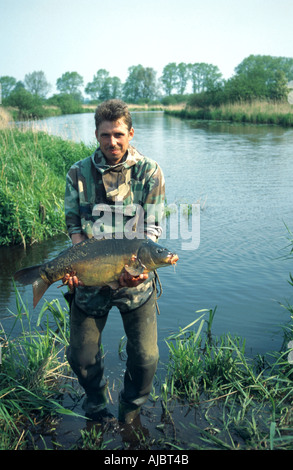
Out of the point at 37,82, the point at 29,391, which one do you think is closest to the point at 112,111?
the point at 29,391

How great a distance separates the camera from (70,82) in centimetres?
14988

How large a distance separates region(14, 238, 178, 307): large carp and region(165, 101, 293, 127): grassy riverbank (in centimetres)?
3100

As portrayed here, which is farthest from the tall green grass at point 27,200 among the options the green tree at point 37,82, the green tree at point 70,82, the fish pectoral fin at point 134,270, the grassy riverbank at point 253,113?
the green tree at point 70,82

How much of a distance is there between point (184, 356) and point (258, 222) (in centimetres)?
653

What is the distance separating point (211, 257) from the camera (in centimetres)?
780

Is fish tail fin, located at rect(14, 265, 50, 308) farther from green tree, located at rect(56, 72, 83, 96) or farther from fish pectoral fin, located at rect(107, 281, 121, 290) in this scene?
green tree, located at rect(56, 72, 83, 96)

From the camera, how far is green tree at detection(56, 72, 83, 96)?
149 m

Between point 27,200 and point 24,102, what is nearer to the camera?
point 27,200

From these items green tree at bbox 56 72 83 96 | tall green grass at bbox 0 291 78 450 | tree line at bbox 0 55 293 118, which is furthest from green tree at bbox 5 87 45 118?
green tree at bbox 56 72 83 96

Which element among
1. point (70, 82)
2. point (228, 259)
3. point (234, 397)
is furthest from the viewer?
point (70, 82)

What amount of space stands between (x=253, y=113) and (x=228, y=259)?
101ft

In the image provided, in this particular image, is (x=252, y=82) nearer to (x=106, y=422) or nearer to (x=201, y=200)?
(x=201, y=200)

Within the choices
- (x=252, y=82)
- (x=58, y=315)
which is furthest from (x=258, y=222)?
(x=252, y=82)

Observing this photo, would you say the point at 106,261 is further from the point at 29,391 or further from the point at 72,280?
the point at 29,391
